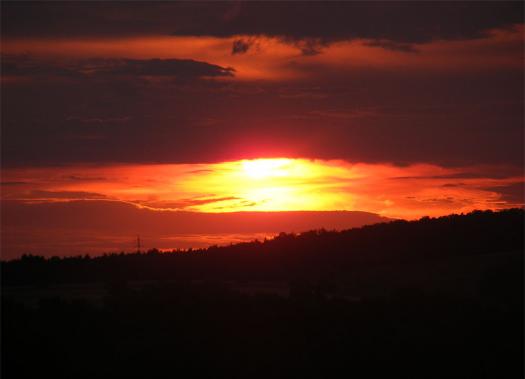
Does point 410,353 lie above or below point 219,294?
below

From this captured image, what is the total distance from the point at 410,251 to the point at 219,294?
69.7 feet

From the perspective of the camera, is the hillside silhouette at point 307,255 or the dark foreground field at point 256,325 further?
the hillside silhouette at point 307,255

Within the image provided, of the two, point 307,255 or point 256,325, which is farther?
point 307,255

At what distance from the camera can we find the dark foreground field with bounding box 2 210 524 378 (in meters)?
26.0

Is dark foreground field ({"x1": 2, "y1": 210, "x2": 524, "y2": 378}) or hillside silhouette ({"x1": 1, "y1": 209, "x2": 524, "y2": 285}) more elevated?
hillside silhouette ({"x1": 1, "y1": 209, "x2": 524, "y2": 285})

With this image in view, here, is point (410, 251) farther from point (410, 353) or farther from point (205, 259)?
point (410, 353)

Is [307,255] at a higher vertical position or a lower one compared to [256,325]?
higher

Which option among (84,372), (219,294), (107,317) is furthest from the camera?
(219,294)

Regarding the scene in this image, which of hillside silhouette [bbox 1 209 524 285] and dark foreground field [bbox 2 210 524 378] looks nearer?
dark foreground field [bbox 2 210 524 378]

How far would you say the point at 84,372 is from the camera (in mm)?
24875

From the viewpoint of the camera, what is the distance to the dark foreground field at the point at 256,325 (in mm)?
26047

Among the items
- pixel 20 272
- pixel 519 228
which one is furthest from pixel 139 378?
pixel 519 228

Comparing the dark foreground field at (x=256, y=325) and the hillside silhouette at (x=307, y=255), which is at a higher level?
the hillside silhouette at (x=307, y=255)

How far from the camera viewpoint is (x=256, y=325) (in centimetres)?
2878
